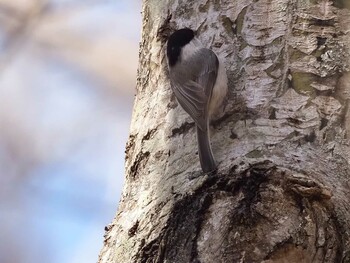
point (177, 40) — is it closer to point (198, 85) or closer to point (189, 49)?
point (189, 49)

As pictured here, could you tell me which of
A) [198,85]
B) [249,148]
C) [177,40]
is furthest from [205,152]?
[198,85]

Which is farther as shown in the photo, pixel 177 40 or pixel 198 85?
pixel 198 85

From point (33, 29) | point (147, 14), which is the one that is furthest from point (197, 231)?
point (33, 29)

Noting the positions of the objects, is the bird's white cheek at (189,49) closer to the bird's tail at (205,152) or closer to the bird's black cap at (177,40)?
the bird's black cap at (177,40)

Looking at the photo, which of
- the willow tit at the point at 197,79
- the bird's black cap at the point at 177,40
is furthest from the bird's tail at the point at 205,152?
the bird's black cap at the point at 177,40

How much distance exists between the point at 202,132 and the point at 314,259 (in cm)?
35

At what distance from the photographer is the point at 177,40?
1.58 meters

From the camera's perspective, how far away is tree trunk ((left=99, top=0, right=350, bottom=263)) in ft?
3.87

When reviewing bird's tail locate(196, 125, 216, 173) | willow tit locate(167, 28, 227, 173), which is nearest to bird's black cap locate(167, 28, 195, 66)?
willow tit locate(167, 28, 227, 173)

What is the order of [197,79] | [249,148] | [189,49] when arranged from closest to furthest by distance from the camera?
1. [249,148]
2. [189,49]
3. [197,79]

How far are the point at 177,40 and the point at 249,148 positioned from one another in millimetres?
372

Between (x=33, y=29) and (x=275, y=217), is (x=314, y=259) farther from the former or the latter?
(x=33, y=29)

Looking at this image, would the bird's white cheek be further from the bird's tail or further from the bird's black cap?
the bird's tail

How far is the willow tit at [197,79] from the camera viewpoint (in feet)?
4.72
